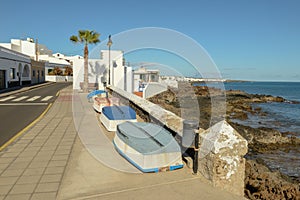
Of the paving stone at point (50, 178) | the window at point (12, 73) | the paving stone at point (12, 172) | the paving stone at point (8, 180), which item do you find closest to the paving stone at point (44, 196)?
the paving stone at point (50, 178)

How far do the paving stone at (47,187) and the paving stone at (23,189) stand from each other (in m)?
0.10

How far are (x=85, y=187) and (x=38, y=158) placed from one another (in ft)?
6.79

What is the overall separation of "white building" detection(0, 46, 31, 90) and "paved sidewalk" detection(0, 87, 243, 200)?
24667mm

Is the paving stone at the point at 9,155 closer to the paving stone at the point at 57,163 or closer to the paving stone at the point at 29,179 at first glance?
the paving stone at the point at 57,163

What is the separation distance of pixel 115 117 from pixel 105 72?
23144mm

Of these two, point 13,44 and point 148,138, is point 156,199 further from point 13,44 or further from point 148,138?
point 13,44

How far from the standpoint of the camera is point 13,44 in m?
71.6

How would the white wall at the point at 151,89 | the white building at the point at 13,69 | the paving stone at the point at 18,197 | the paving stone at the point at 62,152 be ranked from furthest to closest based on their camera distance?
the white wall at the point at 151,89 → the white building at the point at 13,69 → the paving stone at the point at 62,152 → the paving stone at the point at 18,197

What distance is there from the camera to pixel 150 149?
4.83 metres

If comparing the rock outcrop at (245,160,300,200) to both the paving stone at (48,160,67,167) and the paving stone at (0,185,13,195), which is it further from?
the paving stone at (0,185,13,195)

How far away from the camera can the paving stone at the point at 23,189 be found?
389 cm

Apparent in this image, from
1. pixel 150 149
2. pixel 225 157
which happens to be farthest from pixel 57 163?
pixel 225 157

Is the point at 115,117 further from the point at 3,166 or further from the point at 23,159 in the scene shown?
the point at 3,166

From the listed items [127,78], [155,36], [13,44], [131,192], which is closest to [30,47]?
[13,44]
